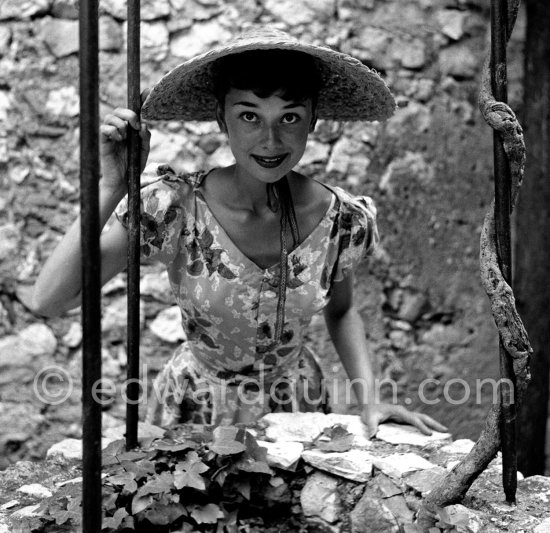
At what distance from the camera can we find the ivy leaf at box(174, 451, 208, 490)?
1414 mm

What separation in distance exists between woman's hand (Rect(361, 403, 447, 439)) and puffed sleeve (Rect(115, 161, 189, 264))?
0.54 m

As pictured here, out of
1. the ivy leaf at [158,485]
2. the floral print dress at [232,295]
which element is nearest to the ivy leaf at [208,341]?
the floral print dress at [232,295]

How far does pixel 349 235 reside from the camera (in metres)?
1.87

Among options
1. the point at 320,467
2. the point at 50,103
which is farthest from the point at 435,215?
the point at 320,467

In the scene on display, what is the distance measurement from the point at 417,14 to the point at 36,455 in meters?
1.98

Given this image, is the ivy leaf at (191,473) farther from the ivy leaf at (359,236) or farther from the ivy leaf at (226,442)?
the ivy leaf at (359,236)

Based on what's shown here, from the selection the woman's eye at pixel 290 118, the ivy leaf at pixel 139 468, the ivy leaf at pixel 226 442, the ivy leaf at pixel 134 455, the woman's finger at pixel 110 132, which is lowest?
the ivy leaf at pixel 139 468

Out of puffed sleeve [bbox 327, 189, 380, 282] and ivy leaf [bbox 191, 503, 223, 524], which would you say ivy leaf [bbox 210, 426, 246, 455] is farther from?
puffed sleeve [bbox 327, 189, 380, 282]

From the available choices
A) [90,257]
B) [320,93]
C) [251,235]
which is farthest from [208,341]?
[90,257]

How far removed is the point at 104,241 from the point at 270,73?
0.45m

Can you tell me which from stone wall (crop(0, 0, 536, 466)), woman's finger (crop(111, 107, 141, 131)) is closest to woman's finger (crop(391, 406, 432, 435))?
woman's finger (crop(111, 107, 141, 131))

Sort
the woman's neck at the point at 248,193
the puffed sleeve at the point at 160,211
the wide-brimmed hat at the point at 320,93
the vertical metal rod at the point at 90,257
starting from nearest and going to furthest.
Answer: the vertical metal rod at the point at 90,257 → the wide-brimmed hat at the point at 320,93 → the puffed sleeve at the point at 160,211 → the woman's neck at the point at 248,193

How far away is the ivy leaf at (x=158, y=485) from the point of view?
1.41m

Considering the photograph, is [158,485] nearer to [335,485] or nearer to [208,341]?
[335,485]
